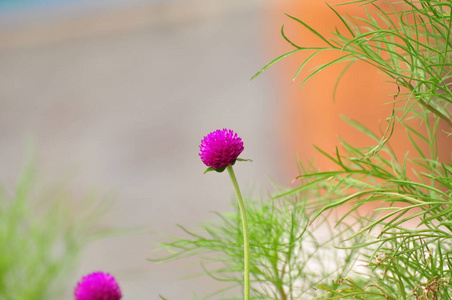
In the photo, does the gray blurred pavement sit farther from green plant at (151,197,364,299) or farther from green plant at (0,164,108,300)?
green plant at (151,197,364,299)

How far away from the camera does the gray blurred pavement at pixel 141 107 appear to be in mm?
1652

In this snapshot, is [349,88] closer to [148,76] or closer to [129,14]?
[148,76]

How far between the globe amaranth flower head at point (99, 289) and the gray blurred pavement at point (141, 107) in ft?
4.13

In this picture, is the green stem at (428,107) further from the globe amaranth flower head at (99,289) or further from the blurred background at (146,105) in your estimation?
the blurred background at (146,105)

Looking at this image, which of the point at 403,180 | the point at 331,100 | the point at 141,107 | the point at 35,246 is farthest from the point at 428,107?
the point at 141,107

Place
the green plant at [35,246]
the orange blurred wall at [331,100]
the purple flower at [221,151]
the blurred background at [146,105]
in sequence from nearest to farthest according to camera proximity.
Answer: the purple flower at [221,151], the green plant at [35,246], the orange blurred wall at [331,100], the blurred background at [146,105]

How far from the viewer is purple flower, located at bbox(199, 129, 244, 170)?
0.68ft

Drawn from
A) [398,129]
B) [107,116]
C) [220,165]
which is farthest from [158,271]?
[220,165]

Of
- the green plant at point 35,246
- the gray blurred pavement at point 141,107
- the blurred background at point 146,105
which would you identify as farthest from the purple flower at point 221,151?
the gray blurred pavement at point 141,107

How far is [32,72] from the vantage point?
220 centimetres

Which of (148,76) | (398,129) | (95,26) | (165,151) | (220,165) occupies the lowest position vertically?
(220,165)

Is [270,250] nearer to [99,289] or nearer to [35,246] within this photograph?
[99,289]

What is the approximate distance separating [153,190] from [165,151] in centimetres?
16

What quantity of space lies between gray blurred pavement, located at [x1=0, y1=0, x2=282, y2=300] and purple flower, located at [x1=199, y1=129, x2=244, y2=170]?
1.27 meters
